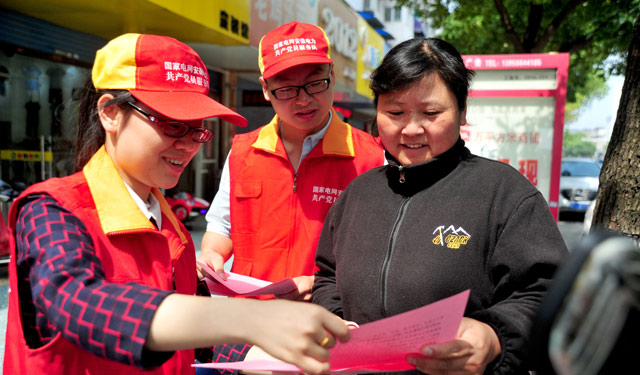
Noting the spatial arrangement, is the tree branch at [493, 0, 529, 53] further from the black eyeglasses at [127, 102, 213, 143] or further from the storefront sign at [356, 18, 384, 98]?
the black eyeglasses at [127, 102, 213, 143]

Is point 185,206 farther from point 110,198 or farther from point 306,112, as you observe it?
point 110,198

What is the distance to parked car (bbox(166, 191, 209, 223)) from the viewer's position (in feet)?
30.7

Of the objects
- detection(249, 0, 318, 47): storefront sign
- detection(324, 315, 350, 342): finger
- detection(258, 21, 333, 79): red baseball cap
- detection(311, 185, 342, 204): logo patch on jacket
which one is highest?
detection(249, 0, 318, 47): storefront sign

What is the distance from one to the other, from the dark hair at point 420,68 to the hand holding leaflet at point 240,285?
753mm

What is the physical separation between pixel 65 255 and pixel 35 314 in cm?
24

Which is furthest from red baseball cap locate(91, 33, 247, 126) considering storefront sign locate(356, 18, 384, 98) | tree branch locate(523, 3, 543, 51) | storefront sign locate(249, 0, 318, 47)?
storefront sign locate(356, 18, 384, 98)

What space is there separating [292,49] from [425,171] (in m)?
0.96

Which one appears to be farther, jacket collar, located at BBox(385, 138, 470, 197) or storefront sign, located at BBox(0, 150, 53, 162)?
storefront sign, located at BBox(0, 150, 53, 162)

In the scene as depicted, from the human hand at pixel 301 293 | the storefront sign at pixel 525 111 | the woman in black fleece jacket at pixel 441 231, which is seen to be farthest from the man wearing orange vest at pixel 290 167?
the storefront sign at pixel 525 111

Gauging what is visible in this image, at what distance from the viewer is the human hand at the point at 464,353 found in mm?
1162

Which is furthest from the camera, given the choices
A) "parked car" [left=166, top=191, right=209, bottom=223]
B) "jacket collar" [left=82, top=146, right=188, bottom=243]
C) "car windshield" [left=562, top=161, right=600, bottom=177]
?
"car windshield" [left=562, top=161, right=600, bottom=177]

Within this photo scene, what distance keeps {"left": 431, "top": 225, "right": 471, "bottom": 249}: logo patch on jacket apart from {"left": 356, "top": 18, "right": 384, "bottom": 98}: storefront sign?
13.7 metres

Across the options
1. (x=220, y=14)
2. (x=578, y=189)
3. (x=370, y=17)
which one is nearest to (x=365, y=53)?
(x=578, y=189)

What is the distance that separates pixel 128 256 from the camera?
1276 millimetres
